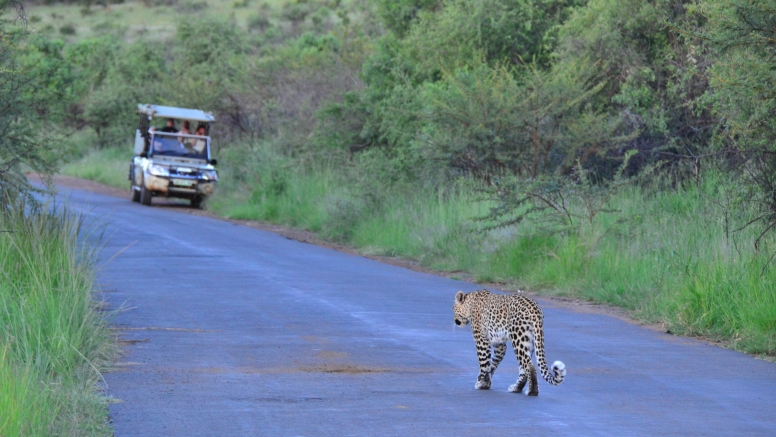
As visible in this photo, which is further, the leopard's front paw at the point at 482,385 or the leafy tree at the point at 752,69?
the leafy tree at the point at 752,69

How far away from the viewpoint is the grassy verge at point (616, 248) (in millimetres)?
11992

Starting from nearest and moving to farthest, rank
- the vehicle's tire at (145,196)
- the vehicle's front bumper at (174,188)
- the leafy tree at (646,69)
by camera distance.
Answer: the leafy tree at (646,69), the vehicle's front bumper at (174,188), the vehicle's tire at (145,196)

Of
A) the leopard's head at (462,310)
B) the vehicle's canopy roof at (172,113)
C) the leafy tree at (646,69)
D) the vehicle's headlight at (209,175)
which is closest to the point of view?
the leopard's head at (462,310)

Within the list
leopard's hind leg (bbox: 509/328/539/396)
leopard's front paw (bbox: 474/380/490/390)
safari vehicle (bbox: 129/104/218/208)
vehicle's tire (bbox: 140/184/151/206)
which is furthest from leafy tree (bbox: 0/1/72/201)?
vehicle's tire (bbox: 140/184/151/206)

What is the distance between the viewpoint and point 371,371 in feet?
29.8

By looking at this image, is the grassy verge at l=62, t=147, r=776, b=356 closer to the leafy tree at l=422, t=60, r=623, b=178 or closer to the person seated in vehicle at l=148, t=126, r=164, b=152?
the leafy tree at l=422, t=60, r=623, b=178

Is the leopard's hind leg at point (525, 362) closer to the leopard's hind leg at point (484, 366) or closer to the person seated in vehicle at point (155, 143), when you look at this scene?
the leopard's hind leg at point (484, 366)

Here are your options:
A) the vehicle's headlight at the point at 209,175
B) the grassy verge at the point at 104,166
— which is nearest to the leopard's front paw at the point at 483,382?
the vehicle's headlight at the point at 209,175

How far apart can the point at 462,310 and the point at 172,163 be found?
24.3 m

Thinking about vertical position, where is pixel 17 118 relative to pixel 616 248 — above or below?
above

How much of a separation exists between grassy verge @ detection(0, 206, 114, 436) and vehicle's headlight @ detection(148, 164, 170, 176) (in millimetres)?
18233

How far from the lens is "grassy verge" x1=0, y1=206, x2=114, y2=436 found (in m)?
6.71

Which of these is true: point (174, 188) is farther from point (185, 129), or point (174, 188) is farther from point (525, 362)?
point (525, 362)

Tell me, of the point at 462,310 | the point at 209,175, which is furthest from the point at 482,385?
the point at 209,175
